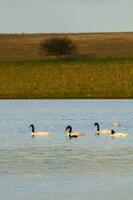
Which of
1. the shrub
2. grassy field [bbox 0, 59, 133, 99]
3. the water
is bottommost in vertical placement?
the water

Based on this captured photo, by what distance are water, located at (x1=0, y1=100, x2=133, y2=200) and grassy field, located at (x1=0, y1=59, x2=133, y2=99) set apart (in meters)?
17.0

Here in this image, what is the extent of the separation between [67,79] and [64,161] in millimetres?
38060

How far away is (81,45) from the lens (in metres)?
88.2

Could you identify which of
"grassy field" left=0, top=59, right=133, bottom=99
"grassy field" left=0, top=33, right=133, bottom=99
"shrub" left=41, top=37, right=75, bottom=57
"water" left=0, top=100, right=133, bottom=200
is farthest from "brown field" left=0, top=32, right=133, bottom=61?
"water" left=0, top=100, right=133, bottom=200

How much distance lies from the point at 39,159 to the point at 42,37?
69471 millimetres

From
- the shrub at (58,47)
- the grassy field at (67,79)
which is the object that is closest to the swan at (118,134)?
the grassy field at (67,79)

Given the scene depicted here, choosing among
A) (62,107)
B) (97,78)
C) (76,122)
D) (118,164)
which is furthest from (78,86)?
(118,164)

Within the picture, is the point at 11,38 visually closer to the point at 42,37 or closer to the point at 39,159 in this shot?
the point at 42,37

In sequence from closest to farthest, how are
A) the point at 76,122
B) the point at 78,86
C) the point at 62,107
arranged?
the point at 76,122 → the point at 62,107 → the point at 78,86

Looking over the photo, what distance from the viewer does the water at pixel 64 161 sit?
2197 cm

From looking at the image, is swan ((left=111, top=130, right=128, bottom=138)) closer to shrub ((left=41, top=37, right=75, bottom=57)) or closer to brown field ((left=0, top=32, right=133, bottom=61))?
brown field ((left=0, top=32, right=133, bottom=61))

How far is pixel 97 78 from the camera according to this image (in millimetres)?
64438

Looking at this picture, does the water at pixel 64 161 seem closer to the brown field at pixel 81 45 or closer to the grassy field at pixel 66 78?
the grassy field at pixel 66 78

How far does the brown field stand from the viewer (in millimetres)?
79600
